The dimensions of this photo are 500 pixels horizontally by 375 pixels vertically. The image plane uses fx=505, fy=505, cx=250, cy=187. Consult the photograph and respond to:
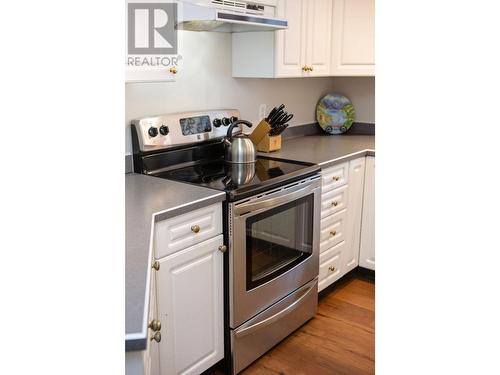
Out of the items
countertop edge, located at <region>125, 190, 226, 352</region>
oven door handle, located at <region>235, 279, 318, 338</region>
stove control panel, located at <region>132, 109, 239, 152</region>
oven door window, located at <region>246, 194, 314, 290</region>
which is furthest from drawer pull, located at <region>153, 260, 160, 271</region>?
stove control panel, located at <region>132, 109, 239, 152</region>

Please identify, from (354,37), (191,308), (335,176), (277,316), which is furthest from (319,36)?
(191,308)

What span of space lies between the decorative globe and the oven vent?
1.28m

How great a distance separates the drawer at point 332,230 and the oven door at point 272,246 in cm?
13

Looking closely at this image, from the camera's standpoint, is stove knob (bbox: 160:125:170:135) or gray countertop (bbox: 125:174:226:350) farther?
stove knob (bbox: 160:125:170:135)

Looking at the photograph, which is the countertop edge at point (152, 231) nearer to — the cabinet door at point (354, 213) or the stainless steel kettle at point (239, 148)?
the stainless steel kettle at point (239, 148)

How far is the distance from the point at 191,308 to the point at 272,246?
491 millimetres

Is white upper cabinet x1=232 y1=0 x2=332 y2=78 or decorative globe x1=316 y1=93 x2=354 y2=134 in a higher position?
white upper cabinet x1=232 y1=0 x2=332 y2=78

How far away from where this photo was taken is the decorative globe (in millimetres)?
3406

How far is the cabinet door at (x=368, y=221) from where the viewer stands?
2889 mm

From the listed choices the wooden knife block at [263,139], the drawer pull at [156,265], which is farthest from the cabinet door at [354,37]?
the drawer pull at [156,265]

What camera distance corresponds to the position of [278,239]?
2.24 m

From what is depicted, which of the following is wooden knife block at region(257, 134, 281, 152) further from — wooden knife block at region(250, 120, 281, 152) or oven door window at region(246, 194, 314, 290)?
oven door window at region(246, 194, 314, 290)

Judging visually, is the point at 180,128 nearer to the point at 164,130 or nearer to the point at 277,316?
the point at 164,130
